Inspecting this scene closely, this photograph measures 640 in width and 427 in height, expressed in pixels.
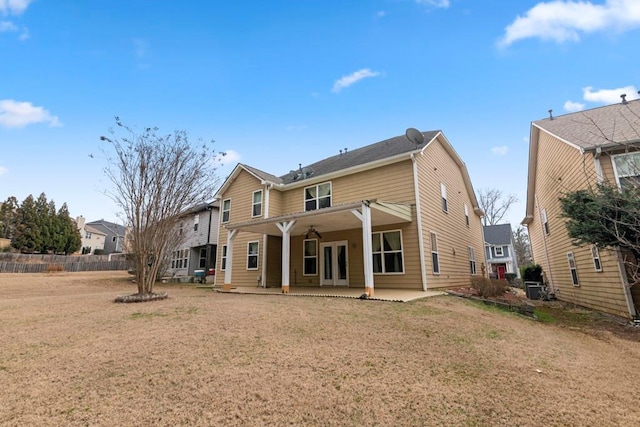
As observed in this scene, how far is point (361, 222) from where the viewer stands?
452 inches

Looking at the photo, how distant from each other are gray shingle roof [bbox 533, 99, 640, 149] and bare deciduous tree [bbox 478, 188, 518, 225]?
27060 millimetres

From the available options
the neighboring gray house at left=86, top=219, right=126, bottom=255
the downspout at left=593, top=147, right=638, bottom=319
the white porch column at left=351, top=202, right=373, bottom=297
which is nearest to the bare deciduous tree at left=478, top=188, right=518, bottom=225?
the downspout at left=593, top=147, right=638, bottom=319

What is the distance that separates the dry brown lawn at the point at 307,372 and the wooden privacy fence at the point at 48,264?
2446 cm

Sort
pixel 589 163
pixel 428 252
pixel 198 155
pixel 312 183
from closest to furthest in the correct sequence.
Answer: pixel 589 163, pixel 198 155, pixel 428 252, pixel 312 183

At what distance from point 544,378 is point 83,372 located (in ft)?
18.3

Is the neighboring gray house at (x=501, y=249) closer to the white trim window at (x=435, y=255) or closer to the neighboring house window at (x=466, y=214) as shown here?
the neighboring house window at (x=466, y=214)

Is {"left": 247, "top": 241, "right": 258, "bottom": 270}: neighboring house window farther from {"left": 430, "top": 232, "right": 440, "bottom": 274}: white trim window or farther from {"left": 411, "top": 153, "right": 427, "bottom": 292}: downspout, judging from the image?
{"left": 430, "top": 232, "right": 440, "bottom": 274}: white trim window

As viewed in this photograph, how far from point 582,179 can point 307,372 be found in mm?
10898

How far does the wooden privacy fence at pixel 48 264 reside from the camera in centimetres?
2331

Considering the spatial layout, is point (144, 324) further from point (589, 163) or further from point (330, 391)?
point (589, 163)

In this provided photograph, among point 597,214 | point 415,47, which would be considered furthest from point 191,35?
point 597,214

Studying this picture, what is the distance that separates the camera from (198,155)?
10.0 m

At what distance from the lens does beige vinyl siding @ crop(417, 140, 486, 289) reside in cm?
1152

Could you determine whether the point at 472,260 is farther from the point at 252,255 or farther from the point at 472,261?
the point at 252,255
